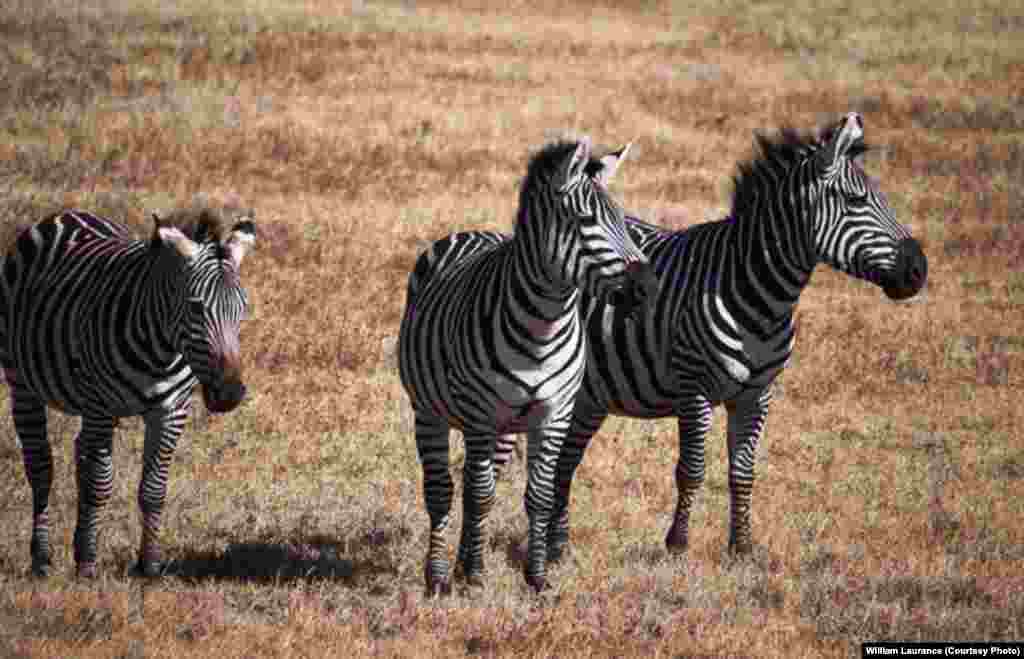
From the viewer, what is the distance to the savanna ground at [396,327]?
359 inches

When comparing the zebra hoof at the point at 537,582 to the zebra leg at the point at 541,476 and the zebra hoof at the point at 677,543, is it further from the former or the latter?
the zebra hoof at the point at 677,543

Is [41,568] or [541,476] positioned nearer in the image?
[541,476]

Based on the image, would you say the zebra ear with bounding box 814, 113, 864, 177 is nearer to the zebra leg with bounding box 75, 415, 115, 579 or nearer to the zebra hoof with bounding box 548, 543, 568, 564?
the zebra hoof with bounding box 548, 543, 568, 564

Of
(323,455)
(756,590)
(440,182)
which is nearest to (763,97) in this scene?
(440,182)

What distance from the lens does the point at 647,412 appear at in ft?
36.4

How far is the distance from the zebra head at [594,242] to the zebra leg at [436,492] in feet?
5.52

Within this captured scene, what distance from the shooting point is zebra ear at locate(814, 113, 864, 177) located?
10.2 m

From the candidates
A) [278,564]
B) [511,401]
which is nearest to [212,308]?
[511,401]

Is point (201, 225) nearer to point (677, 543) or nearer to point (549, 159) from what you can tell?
point (549, 159)

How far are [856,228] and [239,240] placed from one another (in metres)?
4.16

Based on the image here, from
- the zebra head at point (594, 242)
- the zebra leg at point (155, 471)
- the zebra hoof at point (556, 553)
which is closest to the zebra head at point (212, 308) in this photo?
the zebra leg at point (155, 471)

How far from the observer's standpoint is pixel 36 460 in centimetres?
1016

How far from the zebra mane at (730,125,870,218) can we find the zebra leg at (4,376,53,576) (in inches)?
201

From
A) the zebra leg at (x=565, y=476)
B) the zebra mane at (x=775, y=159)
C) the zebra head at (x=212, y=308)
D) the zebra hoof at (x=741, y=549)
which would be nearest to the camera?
the zebra head at (x=212, y=308)
